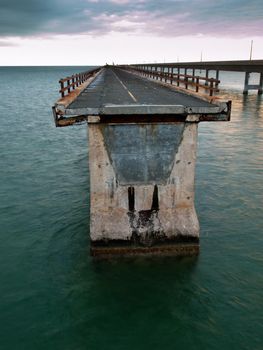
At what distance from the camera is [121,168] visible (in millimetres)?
10133

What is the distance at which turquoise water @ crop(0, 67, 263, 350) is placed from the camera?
7.60 m

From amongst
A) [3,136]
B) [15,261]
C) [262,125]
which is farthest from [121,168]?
[262,125]

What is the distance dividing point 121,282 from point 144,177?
3.19 metres

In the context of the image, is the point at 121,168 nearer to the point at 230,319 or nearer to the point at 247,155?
the point at 230,319

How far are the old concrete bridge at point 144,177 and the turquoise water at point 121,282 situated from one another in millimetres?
684

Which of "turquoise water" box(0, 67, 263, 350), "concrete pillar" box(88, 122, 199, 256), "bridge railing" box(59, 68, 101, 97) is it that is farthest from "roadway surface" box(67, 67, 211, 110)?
"turquoise water" box(0, 67, 263, 350)

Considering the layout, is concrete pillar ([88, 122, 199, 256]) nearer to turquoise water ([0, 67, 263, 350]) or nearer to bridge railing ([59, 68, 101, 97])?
turquoise water ([0, 67, 263, 350])

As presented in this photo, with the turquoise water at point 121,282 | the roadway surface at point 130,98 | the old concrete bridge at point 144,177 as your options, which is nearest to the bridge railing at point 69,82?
the roadway surface at point 130,98

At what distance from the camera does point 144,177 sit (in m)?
10.3

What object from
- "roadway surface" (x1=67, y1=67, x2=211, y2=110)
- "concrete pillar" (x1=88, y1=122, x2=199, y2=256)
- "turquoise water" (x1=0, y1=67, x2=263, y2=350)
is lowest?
"turquoise water" (x1=0, y1=67, x2=263, y2=350)

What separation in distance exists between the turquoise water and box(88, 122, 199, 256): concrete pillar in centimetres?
62

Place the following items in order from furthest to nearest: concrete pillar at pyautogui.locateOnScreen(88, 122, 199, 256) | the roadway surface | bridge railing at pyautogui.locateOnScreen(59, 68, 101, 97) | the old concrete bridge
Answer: the roadway surface, bridge railing at pyautogui.locateOnScreen(59, 68, 101, 97), concrete pillar at pyautogui.locateOnScreen(88, 122, 199, 256), the old concrete bridge

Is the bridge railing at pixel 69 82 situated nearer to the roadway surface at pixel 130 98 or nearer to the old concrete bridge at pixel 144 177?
the roadway surface at pixel 130 98

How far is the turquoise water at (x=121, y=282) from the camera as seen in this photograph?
24.9 ft
